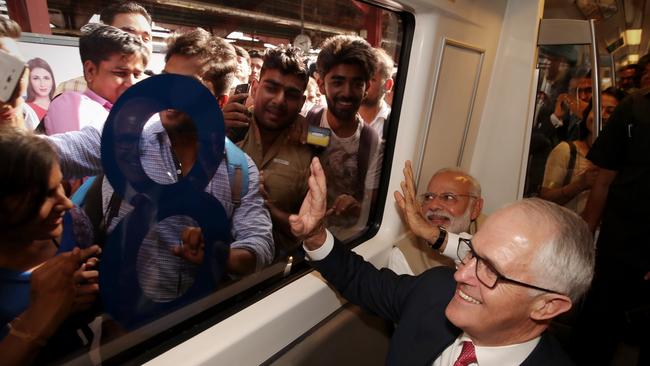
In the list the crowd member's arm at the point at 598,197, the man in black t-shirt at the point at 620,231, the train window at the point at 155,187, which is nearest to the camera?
the train window at the point at 155,187

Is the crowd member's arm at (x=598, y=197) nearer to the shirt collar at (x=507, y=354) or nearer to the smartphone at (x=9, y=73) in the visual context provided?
the shirt collar at (x=507, y=354)

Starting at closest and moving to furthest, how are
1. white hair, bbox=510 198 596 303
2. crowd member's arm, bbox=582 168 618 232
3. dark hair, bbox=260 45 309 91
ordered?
white hair, bbox=510 198 596 303 → dark hair, bbox=260 45 309 91 → crowd member's arm, bbox=582 168 618 232

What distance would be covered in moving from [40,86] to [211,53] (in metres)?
0.46

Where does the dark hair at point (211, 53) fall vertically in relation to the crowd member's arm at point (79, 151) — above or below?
above

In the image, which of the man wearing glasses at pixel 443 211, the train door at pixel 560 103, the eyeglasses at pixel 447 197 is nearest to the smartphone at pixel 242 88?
the man wearing glasses at pixel 443 211

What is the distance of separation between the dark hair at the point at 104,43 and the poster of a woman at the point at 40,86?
0.08 m

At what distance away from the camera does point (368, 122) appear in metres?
2.13

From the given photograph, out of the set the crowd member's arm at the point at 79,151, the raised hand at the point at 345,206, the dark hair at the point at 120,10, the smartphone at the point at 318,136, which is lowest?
the raised hand at the point at 345,206

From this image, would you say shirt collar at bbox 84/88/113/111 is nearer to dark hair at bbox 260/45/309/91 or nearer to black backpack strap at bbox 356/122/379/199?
dark hair at bbox 260/45/309/91

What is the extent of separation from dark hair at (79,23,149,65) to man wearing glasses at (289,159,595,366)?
0.76m

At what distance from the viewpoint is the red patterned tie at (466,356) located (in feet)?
4.56

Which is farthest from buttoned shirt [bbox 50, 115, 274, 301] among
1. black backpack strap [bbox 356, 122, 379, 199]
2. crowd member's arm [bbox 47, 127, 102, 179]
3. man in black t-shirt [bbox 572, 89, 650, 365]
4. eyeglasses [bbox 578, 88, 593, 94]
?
eyeglasses [bbox 578, 88, 593, 94]

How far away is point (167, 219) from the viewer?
1261 millimetres

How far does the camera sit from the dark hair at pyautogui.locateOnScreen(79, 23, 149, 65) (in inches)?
36.6
